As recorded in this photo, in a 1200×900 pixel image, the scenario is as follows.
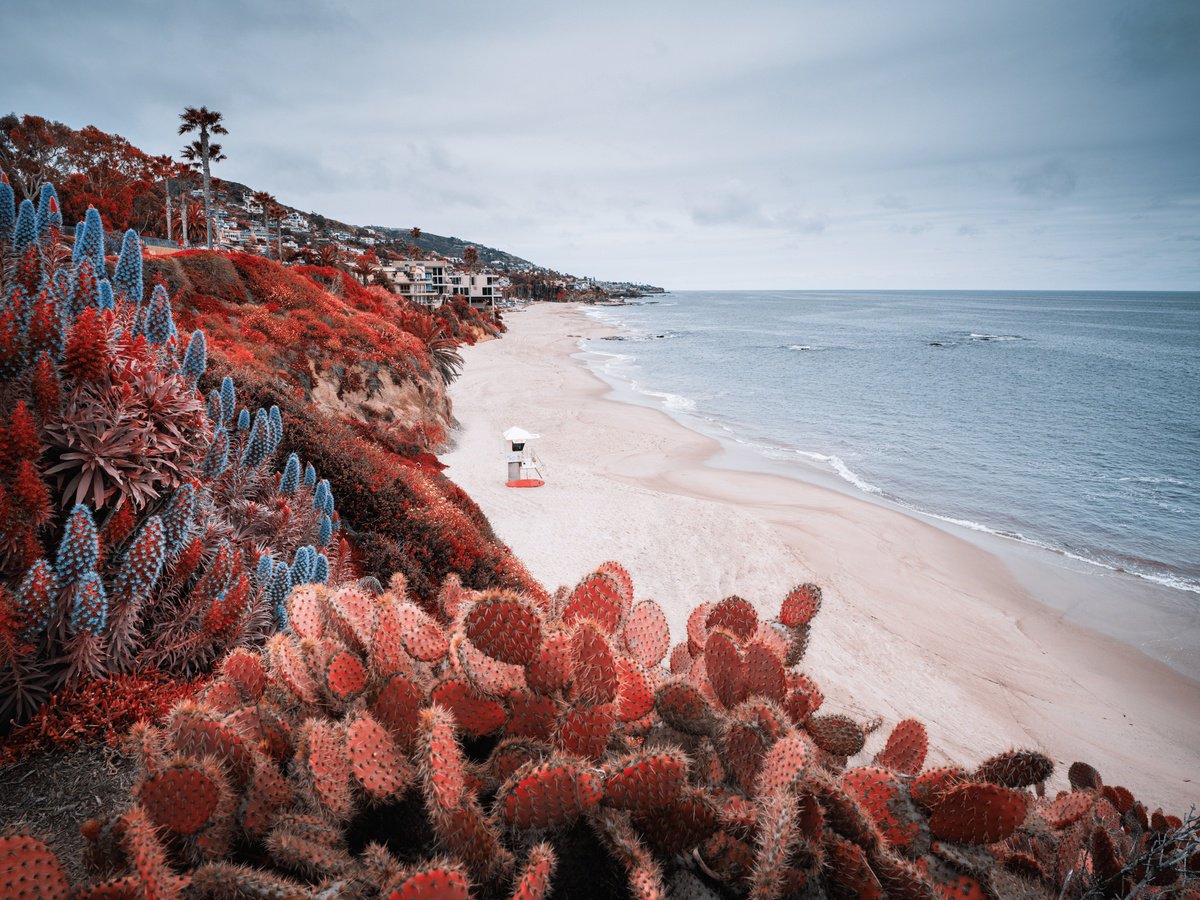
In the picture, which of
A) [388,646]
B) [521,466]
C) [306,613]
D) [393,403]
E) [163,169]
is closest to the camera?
[388,646]

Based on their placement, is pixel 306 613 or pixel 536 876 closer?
pixel 536 876

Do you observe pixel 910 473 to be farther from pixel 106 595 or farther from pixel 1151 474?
pixel 106 595

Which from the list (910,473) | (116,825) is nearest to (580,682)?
(116,825)

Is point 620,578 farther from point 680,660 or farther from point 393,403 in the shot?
point 393,403

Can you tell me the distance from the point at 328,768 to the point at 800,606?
245 centimetres

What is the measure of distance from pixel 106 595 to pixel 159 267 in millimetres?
15289

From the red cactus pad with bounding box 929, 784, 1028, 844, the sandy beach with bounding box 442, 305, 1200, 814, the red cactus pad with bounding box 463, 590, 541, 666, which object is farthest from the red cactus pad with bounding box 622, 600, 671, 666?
the sandy beach with bounding box 442, 305, 1200, 814

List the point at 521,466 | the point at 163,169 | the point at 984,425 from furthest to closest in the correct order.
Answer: the point at 163,169
the point at 984,425
the point at 521,466

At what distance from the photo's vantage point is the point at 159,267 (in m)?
15.4

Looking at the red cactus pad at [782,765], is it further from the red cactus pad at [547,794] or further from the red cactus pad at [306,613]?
the red cactus pad at [306,613]

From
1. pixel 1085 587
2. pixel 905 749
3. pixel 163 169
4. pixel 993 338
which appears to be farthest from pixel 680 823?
pixel 993 338

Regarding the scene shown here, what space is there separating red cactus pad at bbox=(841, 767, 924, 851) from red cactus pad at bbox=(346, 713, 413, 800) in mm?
1352

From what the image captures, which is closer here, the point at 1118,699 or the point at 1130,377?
the point at 1118,699

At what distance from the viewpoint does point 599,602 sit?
2611mm
